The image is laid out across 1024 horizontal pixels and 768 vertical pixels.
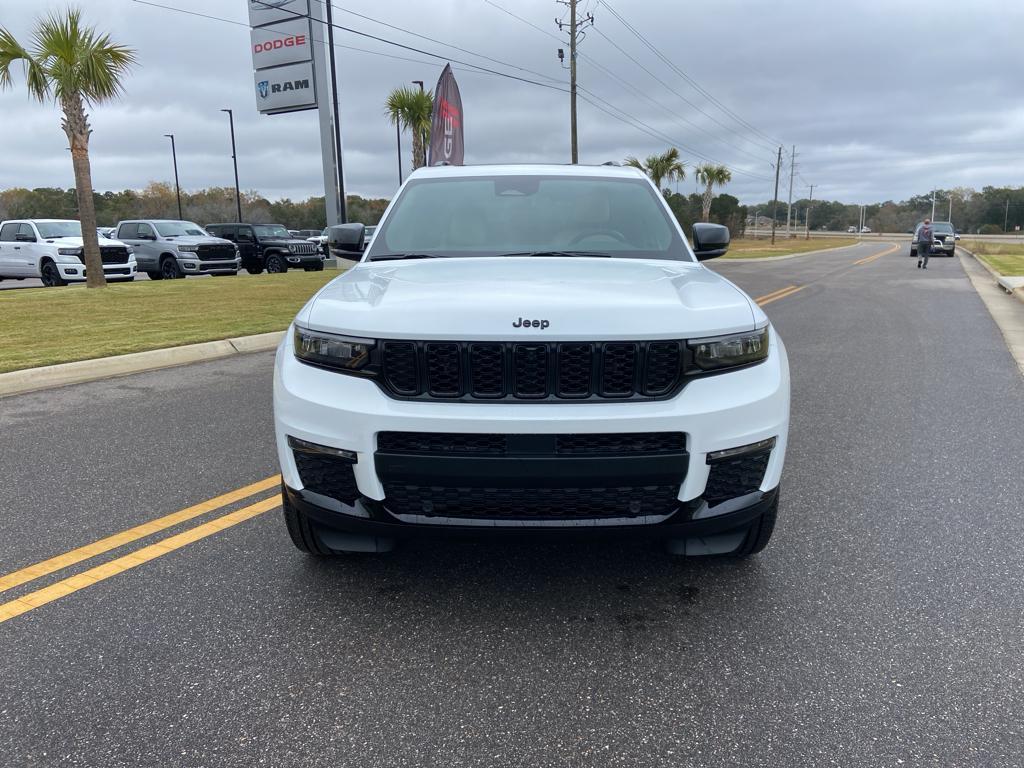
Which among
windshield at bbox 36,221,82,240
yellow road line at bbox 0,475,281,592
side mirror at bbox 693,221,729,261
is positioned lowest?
yellow road line at bbox 0,475,281,592

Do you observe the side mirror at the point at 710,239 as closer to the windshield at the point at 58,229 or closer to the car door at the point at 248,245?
the windshield at the point at 58,229

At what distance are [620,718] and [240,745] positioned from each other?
113 centimetres

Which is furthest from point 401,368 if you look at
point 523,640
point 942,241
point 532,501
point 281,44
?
point 942,241

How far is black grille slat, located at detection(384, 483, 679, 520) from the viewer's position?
2.55 meters

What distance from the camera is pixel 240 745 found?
220cm

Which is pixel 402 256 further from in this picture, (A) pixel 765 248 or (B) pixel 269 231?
(A) pixel 765 248

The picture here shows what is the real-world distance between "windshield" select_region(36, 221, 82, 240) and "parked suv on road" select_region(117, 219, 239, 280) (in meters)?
2.28

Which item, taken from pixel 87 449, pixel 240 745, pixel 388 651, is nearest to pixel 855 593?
pixel 388 651

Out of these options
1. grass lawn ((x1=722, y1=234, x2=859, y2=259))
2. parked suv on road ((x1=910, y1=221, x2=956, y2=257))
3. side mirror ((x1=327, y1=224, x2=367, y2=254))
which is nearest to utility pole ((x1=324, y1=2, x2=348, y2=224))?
grass lawn ((x1=722, y1=234, x2=859, y2=259))

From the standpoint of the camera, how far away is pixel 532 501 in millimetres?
2561

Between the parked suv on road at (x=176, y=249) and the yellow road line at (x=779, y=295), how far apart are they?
1577cm

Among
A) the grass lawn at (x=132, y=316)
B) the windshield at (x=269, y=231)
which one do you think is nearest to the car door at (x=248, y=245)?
the windshield at (x=269, y=231)

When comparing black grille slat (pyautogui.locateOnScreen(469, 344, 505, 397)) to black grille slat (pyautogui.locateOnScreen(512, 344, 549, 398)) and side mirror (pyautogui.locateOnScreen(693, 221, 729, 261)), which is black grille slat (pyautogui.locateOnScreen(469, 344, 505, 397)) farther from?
side mirror (pyautogui.locateOnScreen(693, 221, 729, 261))

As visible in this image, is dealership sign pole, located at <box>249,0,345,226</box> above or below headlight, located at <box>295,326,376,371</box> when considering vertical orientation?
above
